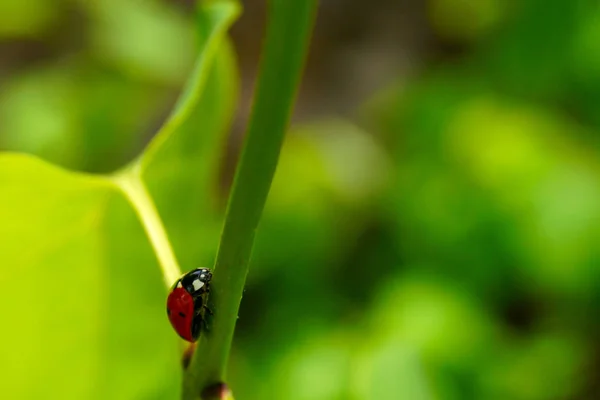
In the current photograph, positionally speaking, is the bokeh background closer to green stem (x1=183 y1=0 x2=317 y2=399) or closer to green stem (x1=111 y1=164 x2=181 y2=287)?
green stem (x1=111 y1=164 x2=181 y2=287)

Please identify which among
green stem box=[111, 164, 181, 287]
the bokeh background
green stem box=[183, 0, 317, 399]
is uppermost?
the bokeh background

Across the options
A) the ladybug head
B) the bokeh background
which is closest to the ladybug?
the ladybug head

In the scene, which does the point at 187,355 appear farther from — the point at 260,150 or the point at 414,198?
the point at 414,198

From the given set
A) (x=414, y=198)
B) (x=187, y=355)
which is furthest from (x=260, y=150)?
(x=414, y=198)

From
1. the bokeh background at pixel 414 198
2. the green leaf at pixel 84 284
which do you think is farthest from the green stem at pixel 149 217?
the bokeh background at pixel 414 198

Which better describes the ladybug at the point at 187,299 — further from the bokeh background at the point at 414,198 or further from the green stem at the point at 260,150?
the bokeh background at the point at 414,198

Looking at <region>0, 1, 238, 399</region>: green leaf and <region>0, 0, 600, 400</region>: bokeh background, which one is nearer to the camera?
<region>0, 1, 238, 399</region>: green leaf
